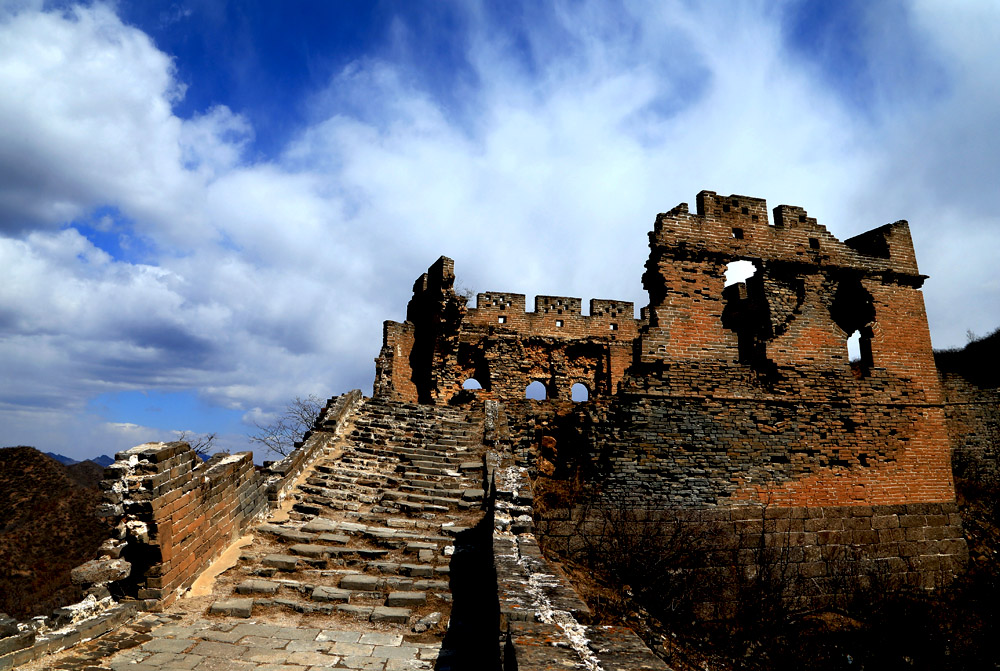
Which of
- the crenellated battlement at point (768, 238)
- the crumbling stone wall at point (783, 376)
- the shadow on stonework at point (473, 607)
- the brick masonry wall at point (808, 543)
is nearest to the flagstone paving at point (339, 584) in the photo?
the shadow on stonework at point (473, 607)

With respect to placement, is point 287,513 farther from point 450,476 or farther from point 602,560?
point 602,560

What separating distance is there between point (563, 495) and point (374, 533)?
4.04 m

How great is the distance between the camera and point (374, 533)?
22.4 ft

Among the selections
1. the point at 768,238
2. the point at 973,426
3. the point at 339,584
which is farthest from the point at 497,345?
the point at 973,426

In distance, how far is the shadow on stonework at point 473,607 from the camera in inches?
171

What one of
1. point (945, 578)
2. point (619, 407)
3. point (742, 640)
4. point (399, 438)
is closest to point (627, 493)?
point (619, 407)

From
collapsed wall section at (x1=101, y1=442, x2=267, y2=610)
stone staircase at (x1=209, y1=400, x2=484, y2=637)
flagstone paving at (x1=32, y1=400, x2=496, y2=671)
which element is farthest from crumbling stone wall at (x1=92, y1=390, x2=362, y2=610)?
stone staircase at (x1=209, y1=400, x2=484, y2=637)

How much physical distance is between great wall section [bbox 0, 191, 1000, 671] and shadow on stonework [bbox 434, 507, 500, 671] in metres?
0.03

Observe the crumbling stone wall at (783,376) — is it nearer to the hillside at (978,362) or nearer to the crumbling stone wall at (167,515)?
the crumbling stone wall at (167,515)

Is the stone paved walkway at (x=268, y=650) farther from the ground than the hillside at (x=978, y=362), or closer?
closer

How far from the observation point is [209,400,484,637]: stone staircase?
17.4 feet

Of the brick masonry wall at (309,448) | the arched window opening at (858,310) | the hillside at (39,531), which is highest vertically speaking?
the arched window opening at (858,310)

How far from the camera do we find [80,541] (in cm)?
1549

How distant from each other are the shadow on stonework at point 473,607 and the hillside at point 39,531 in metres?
11.2
